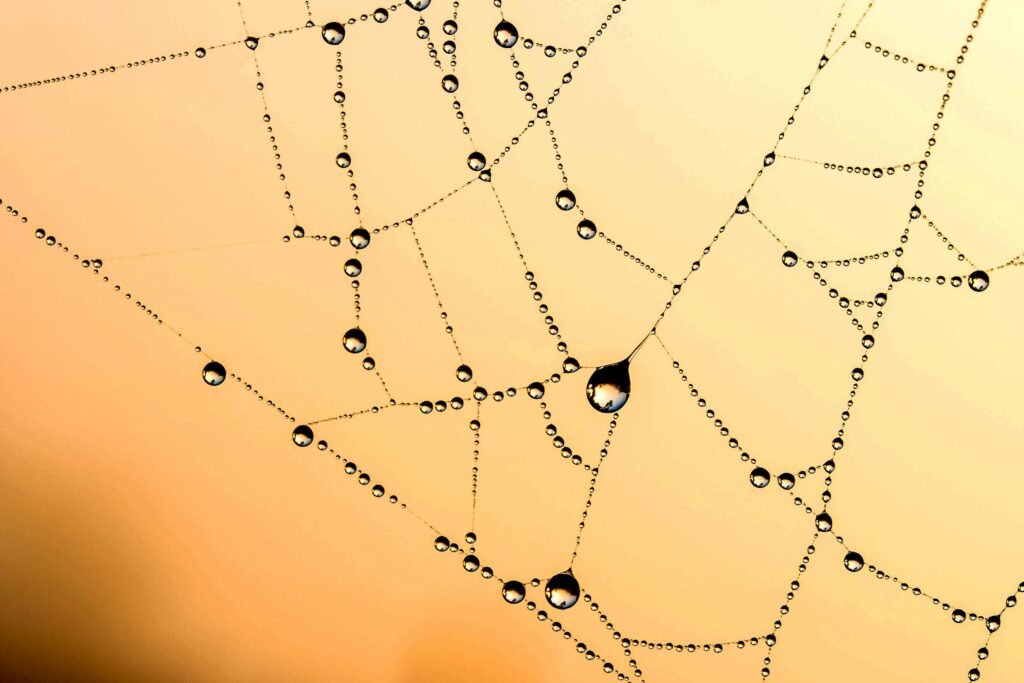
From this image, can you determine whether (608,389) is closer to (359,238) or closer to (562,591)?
(562,591)

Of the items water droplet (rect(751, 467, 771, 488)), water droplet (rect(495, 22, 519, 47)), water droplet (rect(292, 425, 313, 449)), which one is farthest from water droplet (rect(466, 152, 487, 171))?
water droplet (rect(751, 467, 771, 488))

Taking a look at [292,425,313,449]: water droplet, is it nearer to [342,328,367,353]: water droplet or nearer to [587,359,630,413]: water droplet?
[342,328,367,353]: water droplet

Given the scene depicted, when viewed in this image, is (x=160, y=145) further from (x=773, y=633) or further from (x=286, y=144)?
(x=773, y=633)

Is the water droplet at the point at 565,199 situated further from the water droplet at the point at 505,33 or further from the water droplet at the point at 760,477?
the water droplet at the point at 760,477

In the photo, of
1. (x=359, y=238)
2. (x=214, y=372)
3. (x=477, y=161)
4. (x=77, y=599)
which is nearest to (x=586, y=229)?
(x=477, y=161)

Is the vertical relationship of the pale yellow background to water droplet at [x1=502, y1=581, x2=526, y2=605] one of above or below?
above

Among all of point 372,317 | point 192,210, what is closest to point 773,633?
point 372,317
